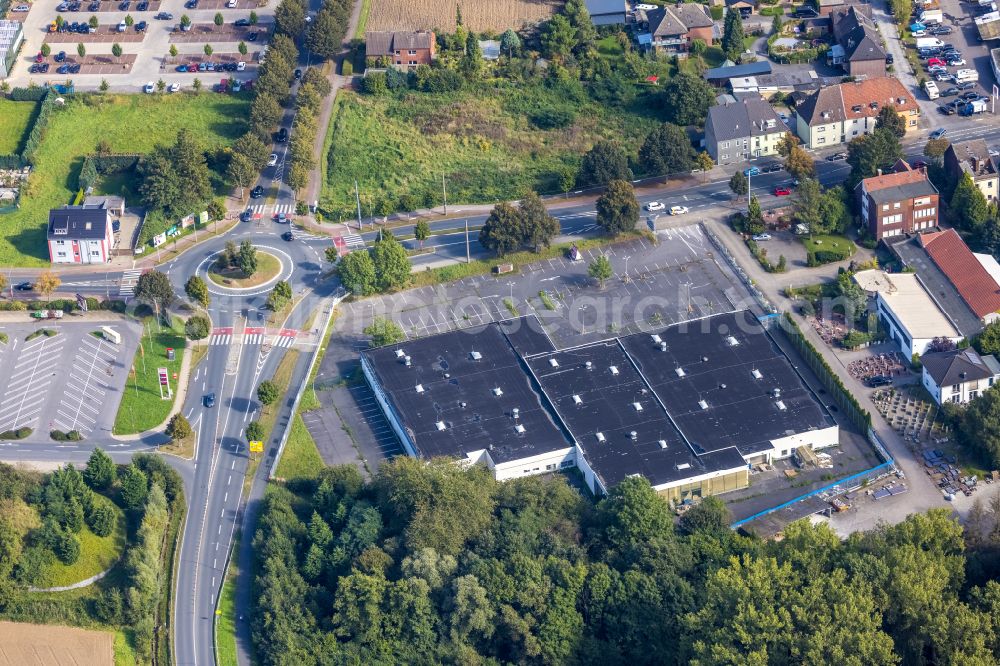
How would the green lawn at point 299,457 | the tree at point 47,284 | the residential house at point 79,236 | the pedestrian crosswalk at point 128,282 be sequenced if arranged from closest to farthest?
the green lawn at point 299,457, the tree at point 47,284, the pedestrian crosswalk at point 128,282, the residential house at point 79,236

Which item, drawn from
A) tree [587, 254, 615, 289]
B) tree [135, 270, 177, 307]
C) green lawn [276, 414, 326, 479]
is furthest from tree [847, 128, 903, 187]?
tree [135, 270, 177, 307]

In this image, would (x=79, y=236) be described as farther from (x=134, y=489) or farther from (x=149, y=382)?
(x=134, y=489)

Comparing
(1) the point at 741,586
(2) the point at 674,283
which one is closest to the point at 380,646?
(1) the point at 741,586

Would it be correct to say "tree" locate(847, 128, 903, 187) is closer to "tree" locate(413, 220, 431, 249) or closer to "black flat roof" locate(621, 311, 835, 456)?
"black flat roof" locate(621, 311, 835, 456)

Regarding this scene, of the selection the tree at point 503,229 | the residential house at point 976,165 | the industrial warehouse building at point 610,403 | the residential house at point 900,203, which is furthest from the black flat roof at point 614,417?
the residential house at point 976,165

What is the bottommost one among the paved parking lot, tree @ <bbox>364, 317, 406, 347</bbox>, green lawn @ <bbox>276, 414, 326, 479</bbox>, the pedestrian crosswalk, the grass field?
the paved parking lot

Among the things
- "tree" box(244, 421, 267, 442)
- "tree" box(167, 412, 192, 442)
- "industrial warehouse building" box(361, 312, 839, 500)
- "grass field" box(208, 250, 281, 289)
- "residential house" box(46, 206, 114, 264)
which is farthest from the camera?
"residential house" box(46, 206, 114, 264)

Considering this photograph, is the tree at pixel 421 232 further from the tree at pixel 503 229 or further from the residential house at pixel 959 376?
the residential house at pixel 959 376
